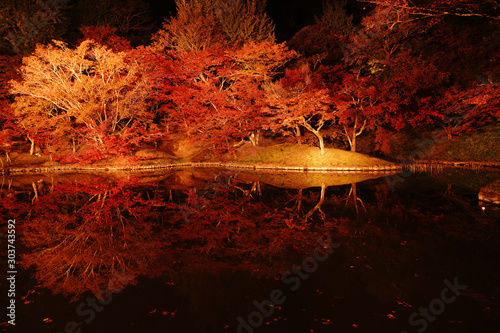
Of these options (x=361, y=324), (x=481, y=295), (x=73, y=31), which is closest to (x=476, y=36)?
(x=481, y=295)

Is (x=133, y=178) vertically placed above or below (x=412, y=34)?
below

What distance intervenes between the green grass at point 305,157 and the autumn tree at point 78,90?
9902mm

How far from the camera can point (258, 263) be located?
7020 mm

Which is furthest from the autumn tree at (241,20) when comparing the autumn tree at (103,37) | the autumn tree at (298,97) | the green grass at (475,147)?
the green grass at (475,147)

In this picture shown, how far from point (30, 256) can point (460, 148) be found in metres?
26.5

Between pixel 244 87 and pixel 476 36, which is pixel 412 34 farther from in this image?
pixel 244 87

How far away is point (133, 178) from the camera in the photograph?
65.3 ft

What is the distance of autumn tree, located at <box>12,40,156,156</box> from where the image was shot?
22547 mm

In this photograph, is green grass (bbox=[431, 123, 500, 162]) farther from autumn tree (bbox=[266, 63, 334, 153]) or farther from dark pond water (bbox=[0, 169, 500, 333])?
dark pond water (bbox=[0, 169, 500, 333])

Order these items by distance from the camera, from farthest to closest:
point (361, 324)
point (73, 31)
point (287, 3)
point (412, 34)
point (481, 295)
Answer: point (287, 3) → point (73, 31) → point (412, 34) → point (481, 295) → point (361, 324)

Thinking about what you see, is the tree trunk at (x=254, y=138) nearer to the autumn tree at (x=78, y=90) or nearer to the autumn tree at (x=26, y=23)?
the autumn tree at (x=78, y=90)

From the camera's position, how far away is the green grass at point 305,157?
71.6 feet

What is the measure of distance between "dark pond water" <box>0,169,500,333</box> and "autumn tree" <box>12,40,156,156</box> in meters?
11.8

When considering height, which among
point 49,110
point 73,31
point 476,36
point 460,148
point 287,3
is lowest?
point 460,148
